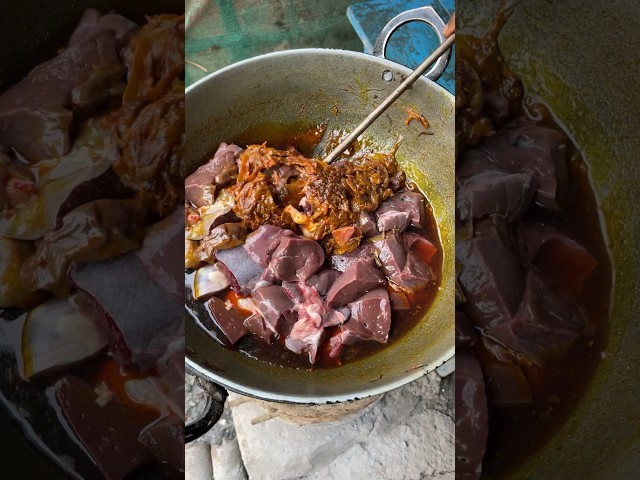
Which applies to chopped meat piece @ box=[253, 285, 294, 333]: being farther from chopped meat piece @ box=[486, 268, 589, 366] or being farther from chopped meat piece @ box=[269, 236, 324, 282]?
chopped meat piece @ box=[486, 268, 589, 366]

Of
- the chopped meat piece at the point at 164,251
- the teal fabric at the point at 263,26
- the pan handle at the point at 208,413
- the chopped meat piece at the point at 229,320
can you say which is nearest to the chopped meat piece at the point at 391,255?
the chopped meat piece at the point at 229,320

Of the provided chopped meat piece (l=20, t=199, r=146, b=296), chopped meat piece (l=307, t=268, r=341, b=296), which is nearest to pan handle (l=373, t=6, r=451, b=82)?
chopped meat piece (l=307, t=268, r=341, b=296)

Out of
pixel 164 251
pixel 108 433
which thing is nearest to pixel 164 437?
pixel 108 433

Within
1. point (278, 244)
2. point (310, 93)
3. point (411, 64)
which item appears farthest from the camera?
point (411, 64)

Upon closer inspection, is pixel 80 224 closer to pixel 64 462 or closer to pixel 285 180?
pixel 64 462

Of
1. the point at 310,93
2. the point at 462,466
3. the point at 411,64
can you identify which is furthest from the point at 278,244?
the point at 462,466
